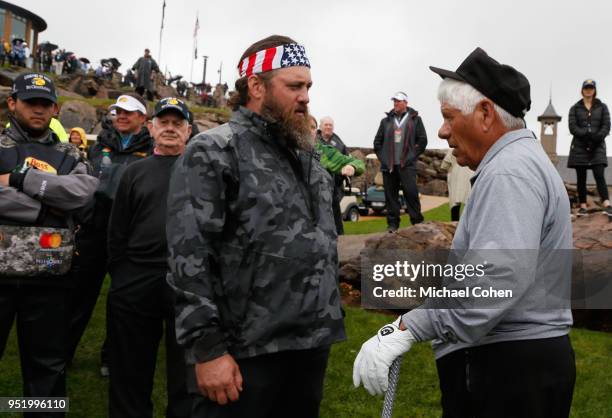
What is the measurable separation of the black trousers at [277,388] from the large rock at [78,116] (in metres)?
22.1

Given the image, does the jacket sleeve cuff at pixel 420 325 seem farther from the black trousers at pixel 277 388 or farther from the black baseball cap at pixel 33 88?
the black baseball cap at pixel 33 88

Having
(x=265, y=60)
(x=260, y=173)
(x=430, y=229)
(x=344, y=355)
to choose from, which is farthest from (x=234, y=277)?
(x=430, y=229)

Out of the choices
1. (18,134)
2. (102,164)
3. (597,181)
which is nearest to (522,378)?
(18,134)

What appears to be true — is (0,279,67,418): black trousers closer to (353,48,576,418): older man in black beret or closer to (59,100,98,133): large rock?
(353,48,576,418): older man in black beret

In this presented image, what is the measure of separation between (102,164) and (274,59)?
114 inches

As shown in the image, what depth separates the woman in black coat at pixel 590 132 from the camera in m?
10.0

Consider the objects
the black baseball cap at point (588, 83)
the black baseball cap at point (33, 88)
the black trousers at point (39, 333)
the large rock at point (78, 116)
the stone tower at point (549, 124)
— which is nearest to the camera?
the black trousers at point (39, 333)

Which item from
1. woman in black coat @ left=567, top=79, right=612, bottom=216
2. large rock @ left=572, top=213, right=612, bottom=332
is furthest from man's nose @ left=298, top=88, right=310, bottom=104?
woman in black coat @ left=567, top=79, right=612, bottom=216

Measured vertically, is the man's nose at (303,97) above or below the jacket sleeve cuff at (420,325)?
above

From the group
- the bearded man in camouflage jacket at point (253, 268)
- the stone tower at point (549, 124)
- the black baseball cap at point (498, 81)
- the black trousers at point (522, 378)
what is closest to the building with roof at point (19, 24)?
the bearded man in camouflage jacket at point (253, 268)

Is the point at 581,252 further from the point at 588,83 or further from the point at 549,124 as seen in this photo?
the point at 549,124

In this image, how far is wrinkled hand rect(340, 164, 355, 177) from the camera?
7.13 meters

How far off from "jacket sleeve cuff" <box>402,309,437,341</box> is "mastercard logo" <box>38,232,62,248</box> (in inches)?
92.0

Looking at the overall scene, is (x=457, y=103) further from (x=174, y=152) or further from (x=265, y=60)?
(x=174, y=152)
